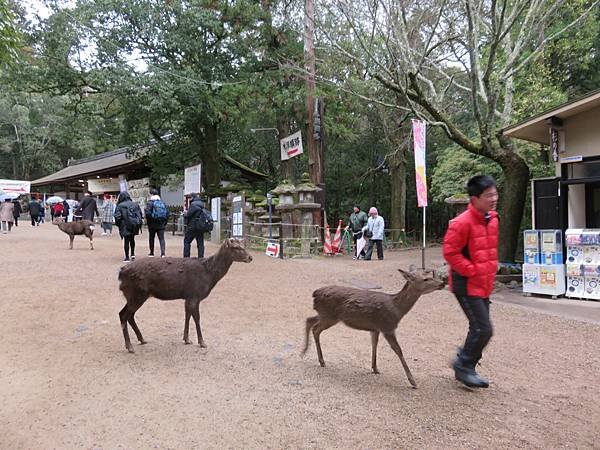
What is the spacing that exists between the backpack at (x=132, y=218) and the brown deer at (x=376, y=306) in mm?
7082

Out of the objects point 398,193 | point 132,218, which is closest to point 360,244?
point 132,218

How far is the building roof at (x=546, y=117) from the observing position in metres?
8.13

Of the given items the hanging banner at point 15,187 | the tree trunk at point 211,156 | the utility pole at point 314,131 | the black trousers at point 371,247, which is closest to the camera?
the black trousers at point 371,247

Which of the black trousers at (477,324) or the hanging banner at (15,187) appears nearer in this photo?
the black trousers at (477,324)

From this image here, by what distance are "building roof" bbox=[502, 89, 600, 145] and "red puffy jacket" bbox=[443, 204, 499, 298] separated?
19.2ft

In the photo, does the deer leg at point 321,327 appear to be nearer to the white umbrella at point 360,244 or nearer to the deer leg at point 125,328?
the deer leg at point 125,328

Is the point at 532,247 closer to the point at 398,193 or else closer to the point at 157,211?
the point at 157,211

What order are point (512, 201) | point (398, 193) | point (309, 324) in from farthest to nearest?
1. point (398, 193)
2. point (512, 201)
3. point (309, 324)

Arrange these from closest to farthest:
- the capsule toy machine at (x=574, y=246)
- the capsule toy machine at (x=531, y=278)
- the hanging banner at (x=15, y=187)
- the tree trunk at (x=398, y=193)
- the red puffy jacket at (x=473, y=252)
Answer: the red puffy jacket at (x=473, y=252) < the capsule toy machine at (x=574, y=246) < the capsule toy machine at (x=531, y=278) < the tree trunk at (x=398, y=193) < the hanging banner at (x=15, y=187)

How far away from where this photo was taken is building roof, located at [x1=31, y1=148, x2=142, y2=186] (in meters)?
25.6

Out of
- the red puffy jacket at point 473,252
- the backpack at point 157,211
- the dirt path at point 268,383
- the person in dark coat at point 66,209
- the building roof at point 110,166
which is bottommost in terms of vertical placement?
the dirt path at point 268,383

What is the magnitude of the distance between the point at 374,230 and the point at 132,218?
6.98 m

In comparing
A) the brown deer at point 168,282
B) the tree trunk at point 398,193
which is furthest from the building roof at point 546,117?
the tree trunk at point 398,193

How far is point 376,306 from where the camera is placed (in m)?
4.13
